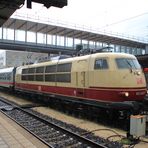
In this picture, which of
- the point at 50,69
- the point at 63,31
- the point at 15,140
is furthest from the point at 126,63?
the point at 63,31

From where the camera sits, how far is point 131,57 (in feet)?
46.7

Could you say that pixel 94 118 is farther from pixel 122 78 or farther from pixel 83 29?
pixel 83 29

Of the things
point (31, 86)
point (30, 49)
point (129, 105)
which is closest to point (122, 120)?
point (129, 105)

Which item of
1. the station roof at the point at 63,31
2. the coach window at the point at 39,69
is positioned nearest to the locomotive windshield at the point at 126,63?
the coach window at the point at 39,69

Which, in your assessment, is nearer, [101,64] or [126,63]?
[126,63]

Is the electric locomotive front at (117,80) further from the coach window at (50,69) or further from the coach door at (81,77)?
the coach window at (50,69)

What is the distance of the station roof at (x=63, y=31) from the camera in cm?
5088

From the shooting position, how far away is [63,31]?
5484 centimetres

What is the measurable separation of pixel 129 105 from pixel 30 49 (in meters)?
37.4

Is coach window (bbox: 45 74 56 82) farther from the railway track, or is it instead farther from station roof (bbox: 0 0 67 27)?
station roof (bbox: 0 0 67 27)

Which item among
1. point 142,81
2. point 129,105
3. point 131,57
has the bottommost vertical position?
point 129,105

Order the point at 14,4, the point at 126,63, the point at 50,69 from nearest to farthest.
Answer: the point at 14,4 < the point at 126,63 < the point at 50,69

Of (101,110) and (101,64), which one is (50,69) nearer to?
(101,64)

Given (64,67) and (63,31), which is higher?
(63,31)
